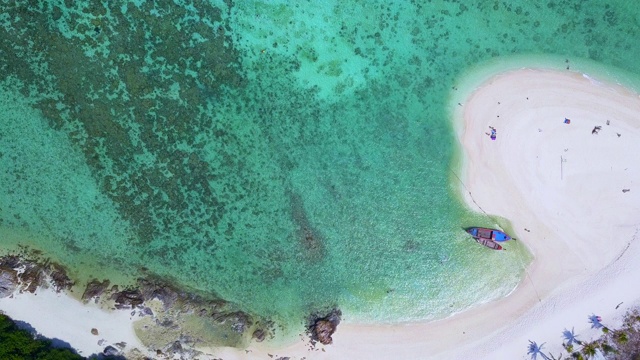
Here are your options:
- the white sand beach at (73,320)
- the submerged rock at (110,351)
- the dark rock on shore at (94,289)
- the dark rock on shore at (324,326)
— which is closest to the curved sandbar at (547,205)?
the dark rock on shore at (324,326)

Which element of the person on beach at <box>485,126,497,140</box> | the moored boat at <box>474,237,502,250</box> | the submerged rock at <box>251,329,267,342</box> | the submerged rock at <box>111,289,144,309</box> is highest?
the person on beach at <box>485,126,497,140</box>

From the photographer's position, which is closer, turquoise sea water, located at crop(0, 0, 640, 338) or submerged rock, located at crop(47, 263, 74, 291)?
submerged rock, located at crop(47, 263, 74, 291)

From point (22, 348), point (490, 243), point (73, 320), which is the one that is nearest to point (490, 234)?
point (490, 243)

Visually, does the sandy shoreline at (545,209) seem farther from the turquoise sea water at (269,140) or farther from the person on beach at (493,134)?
the turquoise sea water at (269,140)

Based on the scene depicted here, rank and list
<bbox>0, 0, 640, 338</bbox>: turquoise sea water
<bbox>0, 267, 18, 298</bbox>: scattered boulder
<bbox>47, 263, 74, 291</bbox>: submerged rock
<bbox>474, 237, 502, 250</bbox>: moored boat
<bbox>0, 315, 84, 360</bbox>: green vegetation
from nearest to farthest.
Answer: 1. <bbox>0, 315, 84, 360</bbox>: green vegetation
2. <bbox>0, 267, 18, 298</bbox>: scattered boulder
3. <bbox>47, 263, 74, 291</bbox>: submerged rock
4. <bbox>0, 0, 640, 338</bbox>: turquoise sea water
5. <bbox>474, 237, 502, 250</bbox>: moored boat

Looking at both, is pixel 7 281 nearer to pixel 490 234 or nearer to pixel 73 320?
pixel 73 320

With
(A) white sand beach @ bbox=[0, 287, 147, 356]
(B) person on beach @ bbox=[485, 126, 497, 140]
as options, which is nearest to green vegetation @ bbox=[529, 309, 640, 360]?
(B) person on beach @ bbox=[485, 126, 497, 140]

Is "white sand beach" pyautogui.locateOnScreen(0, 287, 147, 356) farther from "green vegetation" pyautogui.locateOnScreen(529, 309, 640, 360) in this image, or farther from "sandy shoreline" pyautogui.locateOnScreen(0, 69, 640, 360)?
"green vegetation" pyautogui.locateOnScreen(529, 309, 640, 360)
